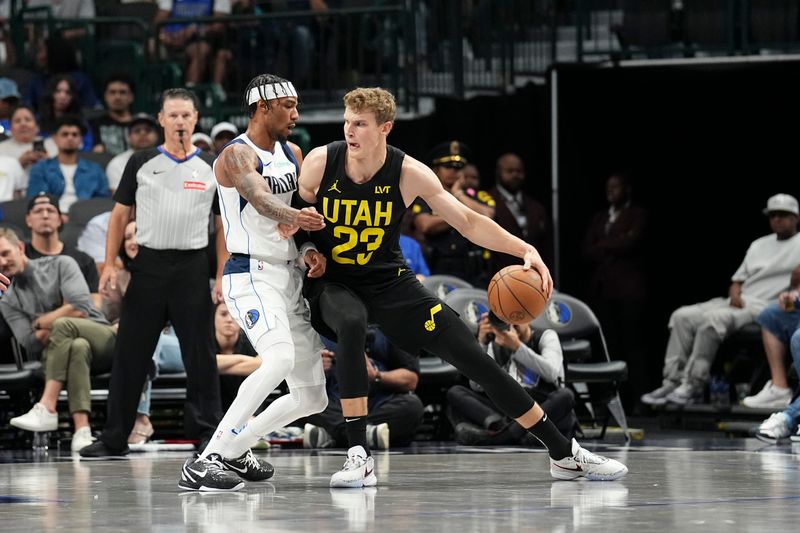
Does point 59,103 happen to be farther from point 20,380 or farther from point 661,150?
point 661,150

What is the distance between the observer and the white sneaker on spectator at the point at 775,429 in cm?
1051

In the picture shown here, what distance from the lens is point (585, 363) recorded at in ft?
39.0

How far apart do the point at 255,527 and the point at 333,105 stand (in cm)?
1017

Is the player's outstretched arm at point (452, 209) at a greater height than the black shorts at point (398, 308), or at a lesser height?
greater

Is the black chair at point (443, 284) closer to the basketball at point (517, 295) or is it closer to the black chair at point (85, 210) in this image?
the black chair at point (85, 210)

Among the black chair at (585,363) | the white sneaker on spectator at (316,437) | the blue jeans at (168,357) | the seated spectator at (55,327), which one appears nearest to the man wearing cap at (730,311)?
the black chair at (585,363)

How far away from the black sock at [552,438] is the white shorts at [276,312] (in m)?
1.07

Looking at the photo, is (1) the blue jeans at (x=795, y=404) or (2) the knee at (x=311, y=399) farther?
(1) the blue jeans at (x=795, y=404)

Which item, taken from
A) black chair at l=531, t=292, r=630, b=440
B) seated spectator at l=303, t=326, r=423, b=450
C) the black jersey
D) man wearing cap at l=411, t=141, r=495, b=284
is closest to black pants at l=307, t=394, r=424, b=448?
seated spectator at l=303, t=326, r=423, b=450

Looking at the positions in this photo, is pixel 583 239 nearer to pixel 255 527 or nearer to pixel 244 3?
pixel 244 3

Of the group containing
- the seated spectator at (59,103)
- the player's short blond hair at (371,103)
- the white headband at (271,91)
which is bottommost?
the player's short blond hair at (371,103)

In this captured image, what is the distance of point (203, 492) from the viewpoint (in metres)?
6.94

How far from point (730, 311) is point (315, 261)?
6.60m

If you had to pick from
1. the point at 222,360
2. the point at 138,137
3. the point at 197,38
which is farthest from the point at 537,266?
the point at 197,38
